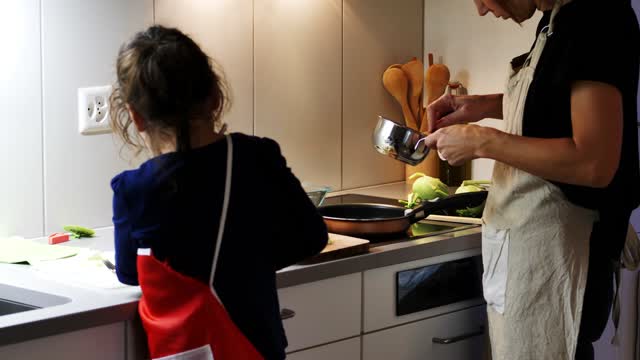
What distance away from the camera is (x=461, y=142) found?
1.69 metres

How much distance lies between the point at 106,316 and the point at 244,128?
1007mm

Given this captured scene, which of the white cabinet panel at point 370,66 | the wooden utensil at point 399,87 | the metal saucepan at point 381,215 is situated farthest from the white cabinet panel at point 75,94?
the wooden utensil at point 399,87

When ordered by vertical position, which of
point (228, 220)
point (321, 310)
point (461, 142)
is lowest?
point (321, 310)

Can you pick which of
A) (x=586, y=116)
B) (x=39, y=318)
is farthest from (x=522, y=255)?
(x=39, y=318)

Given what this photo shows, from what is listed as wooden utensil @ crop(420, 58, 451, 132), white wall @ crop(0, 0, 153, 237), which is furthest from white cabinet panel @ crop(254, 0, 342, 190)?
white wall @ crop(0, 0, 153, 237)

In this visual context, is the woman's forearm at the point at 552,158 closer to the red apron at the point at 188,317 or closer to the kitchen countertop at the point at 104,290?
the kitchen countertop at the point at 104,290

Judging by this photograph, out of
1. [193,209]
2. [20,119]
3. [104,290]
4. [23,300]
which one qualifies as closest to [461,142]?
[193,209]

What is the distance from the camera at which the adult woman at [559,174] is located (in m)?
1.57

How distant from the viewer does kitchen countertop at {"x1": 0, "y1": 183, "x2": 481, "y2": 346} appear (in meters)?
1.36

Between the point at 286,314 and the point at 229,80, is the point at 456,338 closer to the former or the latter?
the point at 286,314

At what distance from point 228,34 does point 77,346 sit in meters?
1.08

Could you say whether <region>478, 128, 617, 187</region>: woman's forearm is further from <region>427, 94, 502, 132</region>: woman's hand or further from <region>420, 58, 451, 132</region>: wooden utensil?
<region>420, 58, 451, 132</region>: wooden utensil

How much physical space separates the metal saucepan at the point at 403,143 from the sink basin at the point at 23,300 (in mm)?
826

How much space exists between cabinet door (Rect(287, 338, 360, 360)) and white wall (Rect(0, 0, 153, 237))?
59cm
